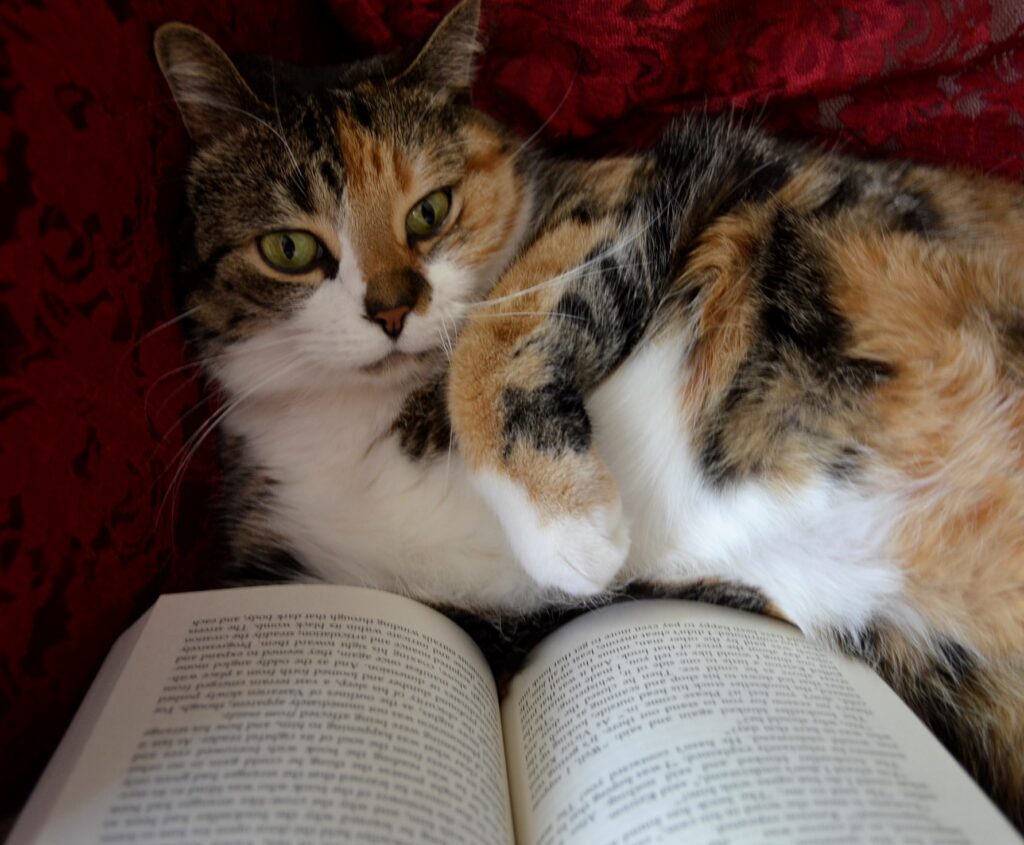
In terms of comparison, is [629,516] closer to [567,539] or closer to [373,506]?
[567,539]

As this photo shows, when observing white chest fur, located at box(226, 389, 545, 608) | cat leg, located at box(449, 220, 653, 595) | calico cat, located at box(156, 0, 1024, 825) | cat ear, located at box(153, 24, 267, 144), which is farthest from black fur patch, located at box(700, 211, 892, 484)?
cat ear, located at box(153, 24, 267, 144)

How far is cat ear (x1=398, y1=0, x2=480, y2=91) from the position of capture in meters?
0.93

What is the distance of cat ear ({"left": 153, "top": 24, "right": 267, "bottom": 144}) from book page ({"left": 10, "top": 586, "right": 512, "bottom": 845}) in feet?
1.83

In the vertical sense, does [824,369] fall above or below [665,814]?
above

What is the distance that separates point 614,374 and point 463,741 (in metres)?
0.43

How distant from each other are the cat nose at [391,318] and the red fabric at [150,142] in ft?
0.82

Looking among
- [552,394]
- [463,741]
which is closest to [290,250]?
[552,394]

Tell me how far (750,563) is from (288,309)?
2.02 ft

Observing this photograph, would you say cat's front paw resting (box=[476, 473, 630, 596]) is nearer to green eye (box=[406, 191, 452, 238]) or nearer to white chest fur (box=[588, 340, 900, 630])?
white chest fur (box=[588, 340, 900, 630])

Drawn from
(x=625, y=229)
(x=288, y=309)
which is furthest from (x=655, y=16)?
(x=288, y=309)

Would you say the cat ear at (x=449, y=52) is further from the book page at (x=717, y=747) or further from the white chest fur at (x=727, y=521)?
the book page at (x=717, y=747)

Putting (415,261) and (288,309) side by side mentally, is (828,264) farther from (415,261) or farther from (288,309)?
(288,309)

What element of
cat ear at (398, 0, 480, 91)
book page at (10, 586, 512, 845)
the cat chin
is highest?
cat ear at (398, 0, 480, 91)

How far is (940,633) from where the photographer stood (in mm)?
805
